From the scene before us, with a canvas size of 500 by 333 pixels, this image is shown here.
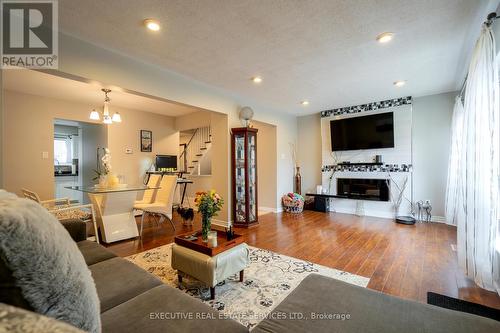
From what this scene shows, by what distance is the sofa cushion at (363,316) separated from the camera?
3.13 feet

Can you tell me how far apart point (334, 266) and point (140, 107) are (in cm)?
518

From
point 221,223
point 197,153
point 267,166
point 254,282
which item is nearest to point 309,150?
point 267,166

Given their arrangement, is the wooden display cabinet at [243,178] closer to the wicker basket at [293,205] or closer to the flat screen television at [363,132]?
the wicker basket at [293,205]

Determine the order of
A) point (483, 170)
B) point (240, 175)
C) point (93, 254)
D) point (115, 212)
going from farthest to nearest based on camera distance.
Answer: point (240, 175), point (115, 212), point (483, 170), point (93, 254)

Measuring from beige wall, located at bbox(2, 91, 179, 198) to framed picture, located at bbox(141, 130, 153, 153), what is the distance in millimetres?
200

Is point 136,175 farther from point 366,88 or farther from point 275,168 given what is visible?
point 366,88

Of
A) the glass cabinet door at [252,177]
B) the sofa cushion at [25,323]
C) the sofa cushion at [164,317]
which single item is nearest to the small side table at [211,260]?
the sofa cushion at [164,317]

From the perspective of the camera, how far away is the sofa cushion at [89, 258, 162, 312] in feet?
4.06

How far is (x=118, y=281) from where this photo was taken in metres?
1.39

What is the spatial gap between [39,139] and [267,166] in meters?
4.87

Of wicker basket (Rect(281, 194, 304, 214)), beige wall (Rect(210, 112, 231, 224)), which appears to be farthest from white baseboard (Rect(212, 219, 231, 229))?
wicker basket (Rect(281, 194, 304, 214))

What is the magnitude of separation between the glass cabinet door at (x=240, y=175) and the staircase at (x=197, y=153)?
104 inches

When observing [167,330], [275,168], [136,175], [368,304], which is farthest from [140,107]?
[368,304]

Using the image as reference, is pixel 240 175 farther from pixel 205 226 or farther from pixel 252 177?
pixel 205 226
